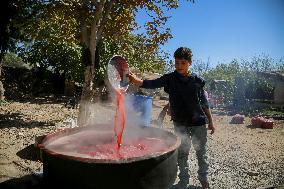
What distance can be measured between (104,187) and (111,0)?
6.53 m

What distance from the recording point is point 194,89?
4141mm

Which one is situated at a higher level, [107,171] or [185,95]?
[185,95]

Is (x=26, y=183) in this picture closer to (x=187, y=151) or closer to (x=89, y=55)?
(x=187, y=151)

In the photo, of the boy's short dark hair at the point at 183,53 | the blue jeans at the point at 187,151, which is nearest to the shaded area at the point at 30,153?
the blue jeans at the point at 187,151

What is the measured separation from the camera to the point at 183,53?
4012mm

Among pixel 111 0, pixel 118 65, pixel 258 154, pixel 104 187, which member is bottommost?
pixel 258 154

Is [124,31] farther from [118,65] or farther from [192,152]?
[118,65]

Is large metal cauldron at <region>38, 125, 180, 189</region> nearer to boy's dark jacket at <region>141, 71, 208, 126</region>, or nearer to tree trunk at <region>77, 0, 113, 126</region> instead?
boy's dark jacket at <region>141, 71, 208, 126</region>

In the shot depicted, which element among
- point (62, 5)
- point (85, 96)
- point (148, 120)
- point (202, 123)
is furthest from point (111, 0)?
point (202, 123)

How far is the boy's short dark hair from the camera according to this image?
4.01 metres

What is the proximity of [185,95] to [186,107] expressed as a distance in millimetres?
179

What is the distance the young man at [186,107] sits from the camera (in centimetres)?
414

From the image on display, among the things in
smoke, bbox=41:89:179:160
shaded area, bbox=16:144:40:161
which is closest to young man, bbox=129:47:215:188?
smoke, bbox=41:89:179:160

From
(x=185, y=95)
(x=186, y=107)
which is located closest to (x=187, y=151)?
(x=186, y=107)
